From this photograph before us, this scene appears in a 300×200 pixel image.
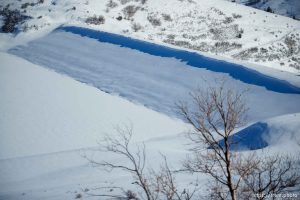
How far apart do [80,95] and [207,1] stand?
2730cm

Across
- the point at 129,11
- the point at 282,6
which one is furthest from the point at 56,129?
the point at 282,6

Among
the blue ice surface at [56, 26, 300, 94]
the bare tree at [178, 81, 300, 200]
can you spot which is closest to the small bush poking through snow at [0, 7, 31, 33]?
the blue ice surface at [56, 26, 300, 94]

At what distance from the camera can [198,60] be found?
24281 millimetres

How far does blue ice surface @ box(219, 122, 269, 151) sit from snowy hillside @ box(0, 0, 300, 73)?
15702 millimetres

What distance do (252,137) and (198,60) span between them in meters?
10.3

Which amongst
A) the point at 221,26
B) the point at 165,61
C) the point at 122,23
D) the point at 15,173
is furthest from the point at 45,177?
the point at 221,26

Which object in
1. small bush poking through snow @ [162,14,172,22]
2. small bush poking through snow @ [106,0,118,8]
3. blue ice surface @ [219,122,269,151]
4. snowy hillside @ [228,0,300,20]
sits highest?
snowy hillside @ [228,0,300,20]

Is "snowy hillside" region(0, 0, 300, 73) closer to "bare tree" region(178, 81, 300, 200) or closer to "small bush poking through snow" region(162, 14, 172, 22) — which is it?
"small bush poking through snow" region(162, 14, 172, 22)

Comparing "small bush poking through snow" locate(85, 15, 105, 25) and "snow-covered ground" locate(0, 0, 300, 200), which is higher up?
"small bush poking through snow" locate(85, 15, 105, 25)

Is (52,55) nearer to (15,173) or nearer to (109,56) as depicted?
(109,56)

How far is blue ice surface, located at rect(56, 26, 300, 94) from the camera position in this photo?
20.4m

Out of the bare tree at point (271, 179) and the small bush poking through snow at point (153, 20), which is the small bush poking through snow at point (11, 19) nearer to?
the small bush poking through snow at point (153, 20)

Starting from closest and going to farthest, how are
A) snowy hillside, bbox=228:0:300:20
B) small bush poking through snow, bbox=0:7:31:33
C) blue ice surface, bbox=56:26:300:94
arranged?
1. blue ice surface, bbox=56:26:300:94
2. small bush poking through snow, bbox=0:7:31:33
3. snowy hillside, bbox=228:0:300:20

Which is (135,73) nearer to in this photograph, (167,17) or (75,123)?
(75,123)
